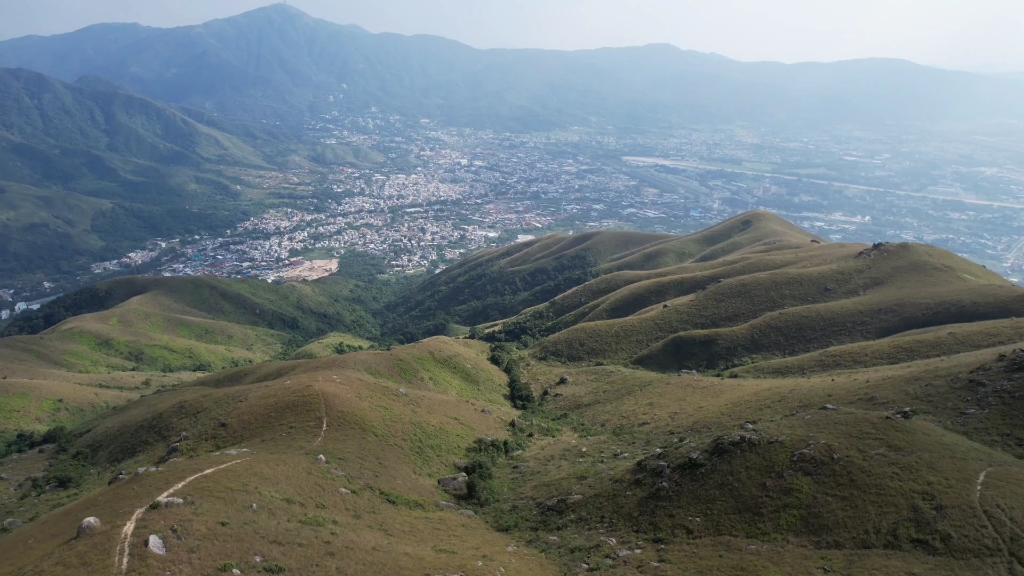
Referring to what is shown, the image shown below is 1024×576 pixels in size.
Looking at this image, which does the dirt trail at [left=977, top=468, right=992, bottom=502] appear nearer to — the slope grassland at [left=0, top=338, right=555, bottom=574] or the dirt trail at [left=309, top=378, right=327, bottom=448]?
the slope grassland at [left=0, top=338, right=555, bottom=574]

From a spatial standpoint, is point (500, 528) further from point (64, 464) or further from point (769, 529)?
point (64, 464)

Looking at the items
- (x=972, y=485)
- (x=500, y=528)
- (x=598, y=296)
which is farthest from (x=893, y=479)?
(x=598, y=296)

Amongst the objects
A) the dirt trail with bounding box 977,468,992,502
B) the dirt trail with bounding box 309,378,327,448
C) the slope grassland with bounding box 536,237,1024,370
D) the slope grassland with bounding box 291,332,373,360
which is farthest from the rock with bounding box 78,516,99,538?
the slope grassland with bounding box 291,332,373,360

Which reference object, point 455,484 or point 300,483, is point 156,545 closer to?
point 300,483

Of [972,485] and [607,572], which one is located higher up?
[972,485]

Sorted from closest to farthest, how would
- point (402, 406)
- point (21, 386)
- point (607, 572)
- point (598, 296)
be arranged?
point (607, 572) < point (402, 406) < point (21, 386) < point (598, 296)

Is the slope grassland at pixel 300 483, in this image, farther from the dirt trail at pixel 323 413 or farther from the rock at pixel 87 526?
the rock at pixel 87 526

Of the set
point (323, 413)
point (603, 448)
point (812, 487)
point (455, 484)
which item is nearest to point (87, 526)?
point (323, 413)

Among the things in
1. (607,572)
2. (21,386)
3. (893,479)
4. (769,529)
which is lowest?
(21,386)
